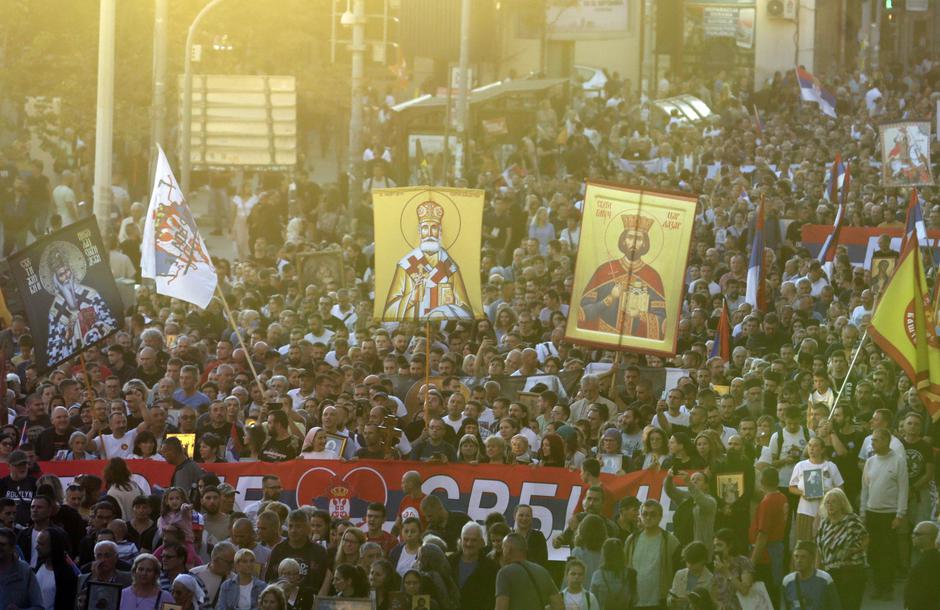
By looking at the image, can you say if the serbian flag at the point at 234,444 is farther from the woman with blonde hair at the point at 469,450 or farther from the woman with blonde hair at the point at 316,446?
the woman with blonde hair at the point at 469,450

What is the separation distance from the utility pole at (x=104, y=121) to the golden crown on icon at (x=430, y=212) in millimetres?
8252

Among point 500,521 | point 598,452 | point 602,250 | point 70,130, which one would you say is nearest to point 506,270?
point 602,250

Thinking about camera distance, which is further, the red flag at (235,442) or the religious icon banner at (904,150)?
the religious icon banner at (904,150)

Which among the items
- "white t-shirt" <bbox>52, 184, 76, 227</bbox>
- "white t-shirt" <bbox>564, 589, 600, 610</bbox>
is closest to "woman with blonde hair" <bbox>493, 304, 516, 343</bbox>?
"white t-shirt" <bbox>564, 589, 600, 610</bbox>

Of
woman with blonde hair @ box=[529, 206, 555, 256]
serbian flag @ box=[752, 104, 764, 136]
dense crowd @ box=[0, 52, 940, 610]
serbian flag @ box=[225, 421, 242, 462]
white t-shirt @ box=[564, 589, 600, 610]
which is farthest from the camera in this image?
serbian flag @ box=[752, 104, 764, 136]

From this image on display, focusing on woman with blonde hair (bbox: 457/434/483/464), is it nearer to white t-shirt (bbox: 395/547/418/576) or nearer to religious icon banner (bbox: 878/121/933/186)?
white t-shirt (bbox: 395/547/418/576)

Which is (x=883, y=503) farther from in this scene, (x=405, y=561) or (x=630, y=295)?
(x=405, y=561)

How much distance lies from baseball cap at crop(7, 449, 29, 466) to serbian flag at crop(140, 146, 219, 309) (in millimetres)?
4303

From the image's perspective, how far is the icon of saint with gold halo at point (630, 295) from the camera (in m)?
16.5

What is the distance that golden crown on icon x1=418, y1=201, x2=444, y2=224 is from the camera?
56.5 feet

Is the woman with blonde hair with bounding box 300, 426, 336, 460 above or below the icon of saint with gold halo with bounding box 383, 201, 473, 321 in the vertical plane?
below

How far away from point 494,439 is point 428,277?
10.8ft

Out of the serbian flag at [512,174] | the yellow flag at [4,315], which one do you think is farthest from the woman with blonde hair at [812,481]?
the serbian flag at [512,174]

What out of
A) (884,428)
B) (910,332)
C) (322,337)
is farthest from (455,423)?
(322,337)
